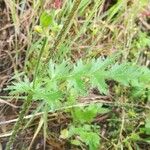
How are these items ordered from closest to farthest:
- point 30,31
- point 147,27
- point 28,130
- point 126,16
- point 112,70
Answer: point 112,70 < point 28,130 < point 30,31 < point 126,16 < point 147,27

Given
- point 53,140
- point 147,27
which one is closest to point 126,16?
point 147,27

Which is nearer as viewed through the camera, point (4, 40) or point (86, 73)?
point (86, 73)

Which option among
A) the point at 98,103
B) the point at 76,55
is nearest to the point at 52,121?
the point at 98,103

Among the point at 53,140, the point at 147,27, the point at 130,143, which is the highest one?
the point at 147,27

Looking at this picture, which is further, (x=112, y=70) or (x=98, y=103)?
(x=98, y=103)

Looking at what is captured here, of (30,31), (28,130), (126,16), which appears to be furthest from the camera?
(126,16)

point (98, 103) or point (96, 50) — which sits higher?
point (96, 50)

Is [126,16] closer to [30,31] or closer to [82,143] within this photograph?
[30,31]

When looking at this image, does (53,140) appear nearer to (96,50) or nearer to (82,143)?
(82,143)

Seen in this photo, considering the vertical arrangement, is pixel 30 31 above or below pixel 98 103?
above
